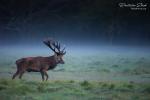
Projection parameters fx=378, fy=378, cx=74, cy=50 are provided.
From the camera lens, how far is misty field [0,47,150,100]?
4.76 m

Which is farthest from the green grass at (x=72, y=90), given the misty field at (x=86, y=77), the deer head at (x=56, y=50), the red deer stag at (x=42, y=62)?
the deer head at (x=56, y=50)

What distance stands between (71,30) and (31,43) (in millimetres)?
552

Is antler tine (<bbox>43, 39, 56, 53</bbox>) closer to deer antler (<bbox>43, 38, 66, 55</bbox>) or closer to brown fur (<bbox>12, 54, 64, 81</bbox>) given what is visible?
deer antler (<bbox>43, 38, 66, 55</bbox>)

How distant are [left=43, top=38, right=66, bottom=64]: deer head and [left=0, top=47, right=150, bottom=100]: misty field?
65 mm

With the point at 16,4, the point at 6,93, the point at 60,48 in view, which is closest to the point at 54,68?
the point at 60,48

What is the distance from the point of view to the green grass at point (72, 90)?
473cm

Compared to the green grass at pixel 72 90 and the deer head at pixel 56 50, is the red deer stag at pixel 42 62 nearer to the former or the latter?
the deer head at pixel 56 50

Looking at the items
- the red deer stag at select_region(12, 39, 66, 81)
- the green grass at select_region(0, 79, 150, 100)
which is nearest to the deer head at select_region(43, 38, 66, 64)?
the red deer stag at select_region(12, 39, 66, 81)

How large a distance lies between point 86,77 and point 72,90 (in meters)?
0.25

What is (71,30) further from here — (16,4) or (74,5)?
(16,4)

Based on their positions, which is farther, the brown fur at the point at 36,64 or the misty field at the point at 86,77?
the brown fur at the point at 36,64

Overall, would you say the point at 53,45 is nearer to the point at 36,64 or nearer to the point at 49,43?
the point at 49,43

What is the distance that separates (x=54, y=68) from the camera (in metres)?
4.88

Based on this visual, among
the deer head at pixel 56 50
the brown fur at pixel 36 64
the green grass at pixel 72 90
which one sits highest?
the deer head at pixel 56 50
